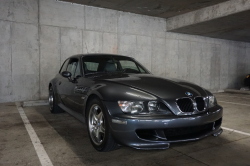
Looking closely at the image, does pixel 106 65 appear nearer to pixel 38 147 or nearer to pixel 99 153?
pixel 99 153

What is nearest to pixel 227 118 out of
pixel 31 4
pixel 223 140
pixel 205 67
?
pixel 223 140

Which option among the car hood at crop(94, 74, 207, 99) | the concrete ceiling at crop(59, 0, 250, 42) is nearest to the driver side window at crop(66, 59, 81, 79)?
the car hood at crop(94, 74, 207, 99)

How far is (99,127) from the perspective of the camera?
2.72 metres

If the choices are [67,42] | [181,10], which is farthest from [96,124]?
[181,10]

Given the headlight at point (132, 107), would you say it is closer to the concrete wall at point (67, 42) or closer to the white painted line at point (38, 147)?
the white painted line at point (38, 147)

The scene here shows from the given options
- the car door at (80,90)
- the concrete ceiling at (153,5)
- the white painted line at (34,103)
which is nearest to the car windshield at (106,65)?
the car door at (80,90)

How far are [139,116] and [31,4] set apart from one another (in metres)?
6.76

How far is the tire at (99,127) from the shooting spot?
2.46 m

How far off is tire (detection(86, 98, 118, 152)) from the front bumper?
136 mm

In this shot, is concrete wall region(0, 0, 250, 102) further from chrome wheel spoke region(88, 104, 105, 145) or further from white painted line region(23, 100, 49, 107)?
chrome wheel spoke region(88, 104, 105, 145)

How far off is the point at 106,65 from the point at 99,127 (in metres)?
1.40

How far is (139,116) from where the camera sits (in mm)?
2250

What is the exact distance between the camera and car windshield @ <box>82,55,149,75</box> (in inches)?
143

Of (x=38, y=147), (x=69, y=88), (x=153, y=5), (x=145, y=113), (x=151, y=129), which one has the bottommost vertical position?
(x=38, y=147)
